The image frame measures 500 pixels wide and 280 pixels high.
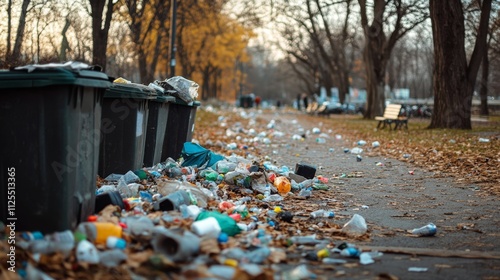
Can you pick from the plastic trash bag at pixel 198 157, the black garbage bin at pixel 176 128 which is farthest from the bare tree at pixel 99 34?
the plastic trash bag at pixel 198 157

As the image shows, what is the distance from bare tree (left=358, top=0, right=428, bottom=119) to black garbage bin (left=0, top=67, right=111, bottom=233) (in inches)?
1028

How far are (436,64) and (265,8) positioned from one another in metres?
17.4

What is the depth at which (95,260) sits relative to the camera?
4.87m

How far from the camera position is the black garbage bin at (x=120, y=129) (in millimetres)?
9094

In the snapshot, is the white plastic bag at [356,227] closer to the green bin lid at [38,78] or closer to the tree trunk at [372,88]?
the green bin lid at [38,78]

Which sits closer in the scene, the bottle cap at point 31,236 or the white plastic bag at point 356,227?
the bottle cap at point 31,236

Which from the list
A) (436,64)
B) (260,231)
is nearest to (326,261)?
(260,231)

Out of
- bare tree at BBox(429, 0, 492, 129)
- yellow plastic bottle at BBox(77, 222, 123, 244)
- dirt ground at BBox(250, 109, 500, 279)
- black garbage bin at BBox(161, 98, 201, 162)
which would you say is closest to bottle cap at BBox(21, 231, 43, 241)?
yellow plastic bottle at BBox(77, 222, 123, 244)

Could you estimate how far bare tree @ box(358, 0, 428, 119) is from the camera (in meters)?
31.2

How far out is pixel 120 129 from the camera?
9.24 metres

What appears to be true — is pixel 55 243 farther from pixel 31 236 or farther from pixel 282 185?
pixel 282 185

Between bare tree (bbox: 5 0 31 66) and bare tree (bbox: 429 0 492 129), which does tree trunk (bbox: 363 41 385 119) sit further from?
bare tree (bbox: 5 0 31 66)

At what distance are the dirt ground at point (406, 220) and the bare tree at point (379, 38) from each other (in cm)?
1877

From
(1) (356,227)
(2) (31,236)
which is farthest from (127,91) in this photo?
(2) (31,236)
